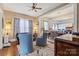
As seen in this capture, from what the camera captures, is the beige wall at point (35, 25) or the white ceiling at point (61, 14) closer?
the white ceiling at point (61, 14)

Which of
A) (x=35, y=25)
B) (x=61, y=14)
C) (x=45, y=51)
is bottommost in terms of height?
(x=45, y=51)

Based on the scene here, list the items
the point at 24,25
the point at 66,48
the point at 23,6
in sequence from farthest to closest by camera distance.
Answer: the point at 24,25
the point at 23,6
the point at 66,48

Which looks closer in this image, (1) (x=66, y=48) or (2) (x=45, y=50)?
(1) (x=66, y=48)

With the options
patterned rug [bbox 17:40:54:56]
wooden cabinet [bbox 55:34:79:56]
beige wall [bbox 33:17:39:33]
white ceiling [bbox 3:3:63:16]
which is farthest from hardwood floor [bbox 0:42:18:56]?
wooden cabinet [bbox 55:34:79:56]

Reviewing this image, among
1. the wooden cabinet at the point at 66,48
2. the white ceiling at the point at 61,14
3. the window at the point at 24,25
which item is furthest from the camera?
the window at the point at 24,25

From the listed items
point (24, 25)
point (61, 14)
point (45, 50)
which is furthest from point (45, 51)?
point (61, 14)

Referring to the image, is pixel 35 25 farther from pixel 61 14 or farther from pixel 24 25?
pixel 61 14

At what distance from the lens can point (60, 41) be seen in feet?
6.20

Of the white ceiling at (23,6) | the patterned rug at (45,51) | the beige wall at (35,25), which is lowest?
the patterned rug at (45,51)

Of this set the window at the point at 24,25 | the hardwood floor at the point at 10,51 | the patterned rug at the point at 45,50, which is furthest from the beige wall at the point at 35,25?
the hardwood floor at the point at 10,51

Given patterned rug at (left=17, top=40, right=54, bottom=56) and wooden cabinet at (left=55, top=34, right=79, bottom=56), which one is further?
patterned rug at (left=17, top=40, right=54, bottom=56)

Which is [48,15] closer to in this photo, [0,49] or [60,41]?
[60,41]

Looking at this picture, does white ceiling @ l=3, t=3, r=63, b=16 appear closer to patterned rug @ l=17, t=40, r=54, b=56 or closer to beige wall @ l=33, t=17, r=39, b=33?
beige wall @ l=33, t=17, r=39, b=33

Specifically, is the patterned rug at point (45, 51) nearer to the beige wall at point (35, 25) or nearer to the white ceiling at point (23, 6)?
the beige wall at point (35, 25)
